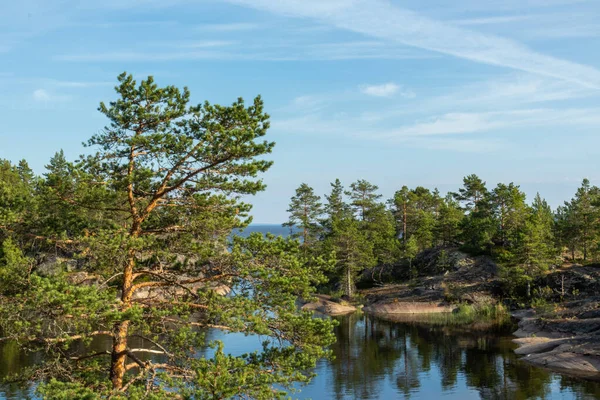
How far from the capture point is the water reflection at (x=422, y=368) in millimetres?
32844

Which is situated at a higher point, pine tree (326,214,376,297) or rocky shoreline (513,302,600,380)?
pine tree (326,214,376,297)

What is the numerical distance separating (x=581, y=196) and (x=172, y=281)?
208ft

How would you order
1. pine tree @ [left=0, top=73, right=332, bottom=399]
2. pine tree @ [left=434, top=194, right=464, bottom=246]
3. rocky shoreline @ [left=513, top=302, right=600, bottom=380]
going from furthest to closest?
pine tree @ [left=434, top=194, right=464, bottom=246], rocky shoreline @ [left=513, top=302, right=600, bottom=380], pine tree @ [left=0, top=73, right=332, bottom=399]

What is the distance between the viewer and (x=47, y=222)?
53.6ft

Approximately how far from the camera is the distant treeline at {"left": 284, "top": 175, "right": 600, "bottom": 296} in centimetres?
5966

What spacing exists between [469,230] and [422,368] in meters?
33.8

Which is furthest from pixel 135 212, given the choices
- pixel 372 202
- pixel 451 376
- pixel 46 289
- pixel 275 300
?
pixel 372 202

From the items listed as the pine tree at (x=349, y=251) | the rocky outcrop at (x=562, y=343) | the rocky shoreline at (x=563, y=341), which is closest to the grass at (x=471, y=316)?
the rocky shoreline at (x=563, y=341)

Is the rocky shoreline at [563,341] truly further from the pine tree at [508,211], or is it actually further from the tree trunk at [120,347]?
the tree trunk at [120,347]

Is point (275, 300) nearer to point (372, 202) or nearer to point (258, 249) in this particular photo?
point (258, 249)

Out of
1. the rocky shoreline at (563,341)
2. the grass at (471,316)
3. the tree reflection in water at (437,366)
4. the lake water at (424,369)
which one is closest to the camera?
Result: the lake water at (424,369)

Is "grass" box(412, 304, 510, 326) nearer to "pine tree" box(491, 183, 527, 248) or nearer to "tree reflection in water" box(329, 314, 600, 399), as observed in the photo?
"tree reflection in water" box(329, 314, 600, 399)

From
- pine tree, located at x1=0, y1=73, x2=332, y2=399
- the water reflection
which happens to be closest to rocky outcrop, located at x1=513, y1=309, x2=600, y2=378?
the water reflection

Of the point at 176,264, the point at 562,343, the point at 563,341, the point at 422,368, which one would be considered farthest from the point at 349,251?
the point at 176,264
